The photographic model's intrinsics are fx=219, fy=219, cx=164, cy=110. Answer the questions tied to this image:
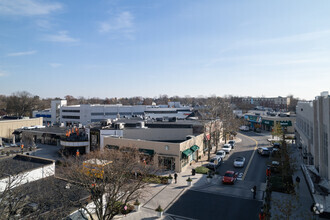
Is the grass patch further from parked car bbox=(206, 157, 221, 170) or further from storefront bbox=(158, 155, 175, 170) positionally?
parked car bbox=(206, 157, 221, 170)

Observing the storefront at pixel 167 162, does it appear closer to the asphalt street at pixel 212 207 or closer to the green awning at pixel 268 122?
the asphalt street at pixel 212 207

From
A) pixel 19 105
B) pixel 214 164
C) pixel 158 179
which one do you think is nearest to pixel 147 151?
pixel 158 179

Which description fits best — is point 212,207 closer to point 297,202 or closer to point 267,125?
point 297,202

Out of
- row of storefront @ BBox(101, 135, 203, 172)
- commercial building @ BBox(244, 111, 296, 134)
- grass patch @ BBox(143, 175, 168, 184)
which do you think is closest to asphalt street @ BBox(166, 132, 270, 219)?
grass patch @ BBox(143, 175, 168, 184)

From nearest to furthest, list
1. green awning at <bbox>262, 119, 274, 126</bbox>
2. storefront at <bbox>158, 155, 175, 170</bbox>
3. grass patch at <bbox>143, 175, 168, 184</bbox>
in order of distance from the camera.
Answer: grass patch at <bbox>143, 175, 168, 184</bbox> → storefront at <bbox>158, 155, 175, 170</bbox> → green awning at <bbox>262, 119, 274, 126</bbox>

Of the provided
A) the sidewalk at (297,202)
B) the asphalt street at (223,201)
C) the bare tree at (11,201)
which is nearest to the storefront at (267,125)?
the asphalt street at (223,201)

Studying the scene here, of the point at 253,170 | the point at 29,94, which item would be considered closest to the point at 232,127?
the point at 253,170

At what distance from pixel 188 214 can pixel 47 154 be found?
1228 inches

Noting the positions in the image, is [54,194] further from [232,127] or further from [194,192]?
[232,127]

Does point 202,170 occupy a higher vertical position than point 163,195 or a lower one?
higher

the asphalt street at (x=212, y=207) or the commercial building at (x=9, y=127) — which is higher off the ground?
the commercial building at (x=9, y=127)

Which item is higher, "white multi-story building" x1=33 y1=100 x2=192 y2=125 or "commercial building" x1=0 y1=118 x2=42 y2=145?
"white multi-story building" x1=33 y1=100 x2=192 y2=125

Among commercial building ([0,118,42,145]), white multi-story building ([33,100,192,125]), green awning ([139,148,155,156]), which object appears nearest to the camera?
green awning ([139,148,155,156])

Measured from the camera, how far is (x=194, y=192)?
2273 cm
